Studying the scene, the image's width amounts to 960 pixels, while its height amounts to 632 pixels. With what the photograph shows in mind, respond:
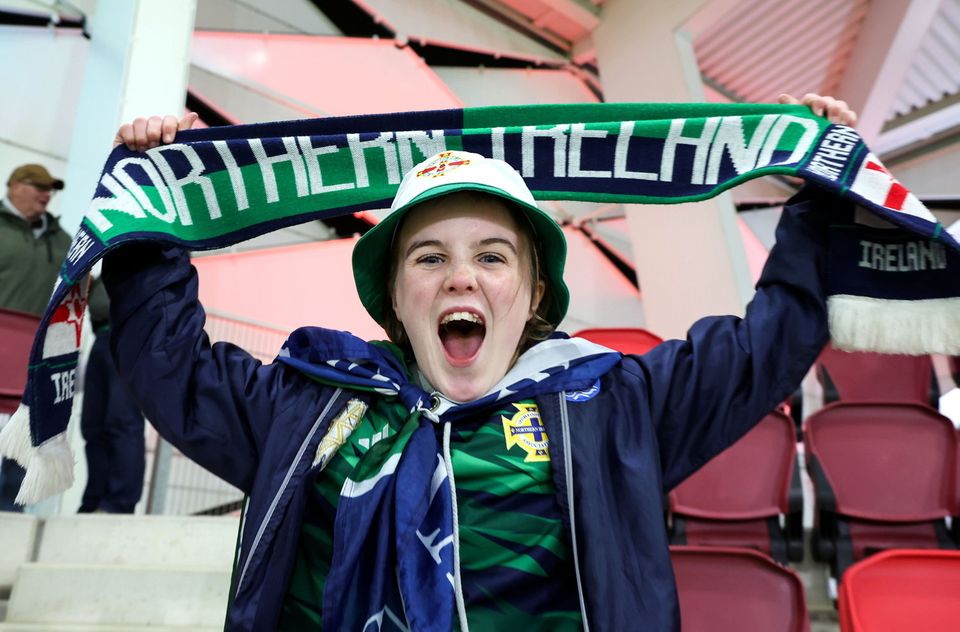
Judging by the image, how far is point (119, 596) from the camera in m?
2.23

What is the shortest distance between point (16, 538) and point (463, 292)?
1.93 meters

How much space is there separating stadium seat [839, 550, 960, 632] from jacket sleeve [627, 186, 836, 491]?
2.36 feet

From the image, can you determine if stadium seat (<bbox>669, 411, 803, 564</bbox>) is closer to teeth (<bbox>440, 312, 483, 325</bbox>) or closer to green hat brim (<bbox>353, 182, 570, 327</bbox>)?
green hat brim (<bbox>353, 182, 570, 327</bbox>)

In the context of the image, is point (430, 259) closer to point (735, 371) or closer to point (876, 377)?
point (735, 371)

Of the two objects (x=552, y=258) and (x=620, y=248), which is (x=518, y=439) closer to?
(x=552, y=258)

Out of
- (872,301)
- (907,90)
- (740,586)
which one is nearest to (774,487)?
(740,586)

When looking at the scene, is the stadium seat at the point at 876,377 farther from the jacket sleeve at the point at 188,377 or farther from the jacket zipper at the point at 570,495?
the jacket sleeve at the point at 188,377

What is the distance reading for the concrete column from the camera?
5773mm

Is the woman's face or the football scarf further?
the woman's face

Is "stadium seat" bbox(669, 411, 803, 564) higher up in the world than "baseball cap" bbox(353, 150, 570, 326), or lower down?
lower down

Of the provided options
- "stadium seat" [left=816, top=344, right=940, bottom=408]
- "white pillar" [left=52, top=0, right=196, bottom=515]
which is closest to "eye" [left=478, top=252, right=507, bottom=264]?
"stadium seat" [left=816, top=344, right=940, bottom=408]

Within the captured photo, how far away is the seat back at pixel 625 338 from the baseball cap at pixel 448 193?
5.13 ft

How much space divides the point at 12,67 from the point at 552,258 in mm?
4829

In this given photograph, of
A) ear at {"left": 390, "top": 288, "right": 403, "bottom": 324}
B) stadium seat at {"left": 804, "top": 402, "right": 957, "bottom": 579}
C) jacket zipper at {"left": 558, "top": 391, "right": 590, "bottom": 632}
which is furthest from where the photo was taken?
stadium seat at {"left": 804, "top": 402, "right": 957, "bottom": 579}
